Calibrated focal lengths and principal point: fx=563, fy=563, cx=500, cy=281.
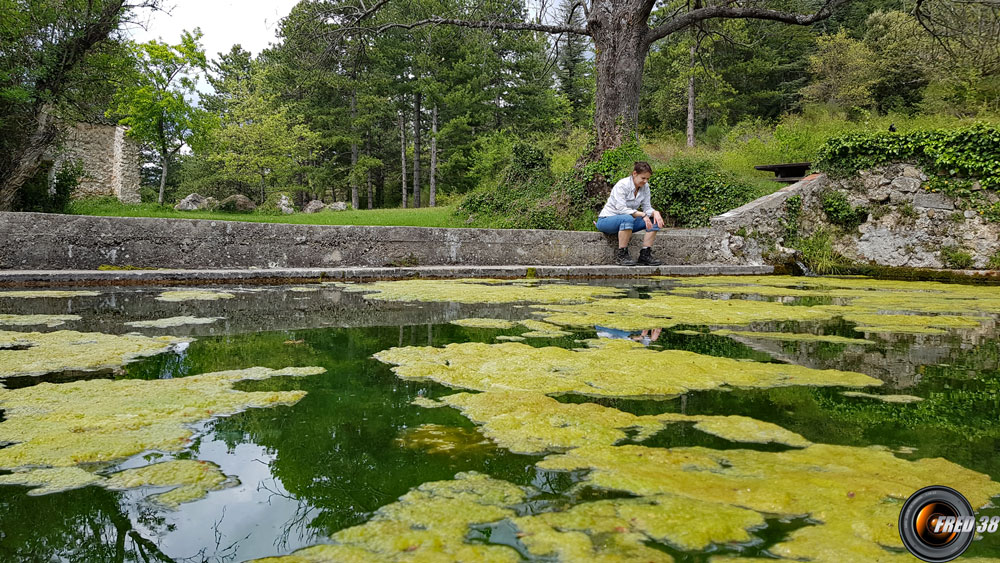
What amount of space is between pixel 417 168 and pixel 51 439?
2872cm

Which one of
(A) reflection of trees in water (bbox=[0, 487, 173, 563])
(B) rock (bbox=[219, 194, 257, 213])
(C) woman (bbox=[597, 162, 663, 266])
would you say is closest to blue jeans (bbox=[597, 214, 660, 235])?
(C) woman (bbox=[597, 162, 663, 266])

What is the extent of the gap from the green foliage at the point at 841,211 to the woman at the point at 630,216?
3440mm

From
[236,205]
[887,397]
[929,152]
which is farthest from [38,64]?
[929,152]

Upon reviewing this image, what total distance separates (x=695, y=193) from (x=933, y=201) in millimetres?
3383

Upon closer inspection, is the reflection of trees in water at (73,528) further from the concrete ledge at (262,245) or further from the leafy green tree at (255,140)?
the leafy green tree at (255,140)

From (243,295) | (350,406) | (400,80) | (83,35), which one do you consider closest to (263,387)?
(350,406)

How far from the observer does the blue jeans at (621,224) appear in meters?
7.29

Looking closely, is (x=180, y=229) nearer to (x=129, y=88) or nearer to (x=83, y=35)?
(x=83, y=35)

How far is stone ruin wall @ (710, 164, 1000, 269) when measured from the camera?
27.1ft

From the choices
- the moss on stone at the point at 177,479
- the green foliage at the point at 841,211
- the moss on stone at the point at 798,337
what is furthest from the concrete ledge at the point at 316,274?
the moss on stone at the point at 177,479

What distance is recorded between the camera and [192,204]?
19.5 m

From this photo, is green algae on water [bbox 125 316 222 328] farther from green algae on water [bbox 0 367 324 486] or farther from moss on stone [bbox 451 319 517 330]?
moss on stone [bbox 451 319 517 330]

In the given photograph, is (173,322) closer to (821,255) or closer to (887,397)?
(887,397)

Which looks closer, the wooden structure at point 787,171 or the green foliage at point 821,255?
the green foliage at point 821,255
